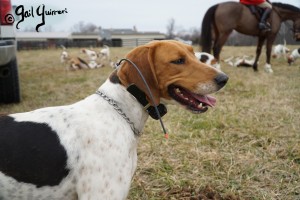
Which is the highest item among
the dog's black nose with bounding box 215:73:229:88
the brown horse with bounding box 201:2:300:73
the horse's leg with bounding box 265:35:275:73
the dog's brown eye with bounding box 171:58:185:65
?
the dog's brown eye with bounding box 171:58:185:65

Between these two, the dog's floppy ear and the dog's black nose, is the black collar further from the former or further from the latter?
the dog's black nose

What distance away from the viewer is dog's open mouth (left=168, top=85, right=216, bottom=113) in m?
2.37

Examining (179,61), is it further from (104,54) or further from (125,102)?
(104,54)

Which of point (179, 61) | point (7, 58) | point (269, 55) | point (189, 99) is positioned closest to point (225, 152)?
point (189, 99)

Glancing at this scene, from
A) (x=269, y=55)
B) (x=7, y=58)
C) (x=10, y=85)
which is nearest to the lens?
(x=7, y=58)

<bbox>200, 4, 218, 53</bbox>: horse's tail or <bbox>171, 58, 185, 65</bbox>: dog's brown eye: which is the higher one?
<bbox>171, 58, 185, 65</bbox>: dog's brown eye

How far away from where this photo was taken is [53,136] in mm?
2127

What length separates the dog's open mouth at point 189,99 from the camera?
2.37 m

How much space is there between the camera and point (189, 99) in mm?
2389

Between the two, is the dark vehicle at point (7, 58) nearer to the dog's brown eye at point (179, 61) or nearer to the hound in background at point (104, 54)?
the dog's brown eye at point (179, 61)

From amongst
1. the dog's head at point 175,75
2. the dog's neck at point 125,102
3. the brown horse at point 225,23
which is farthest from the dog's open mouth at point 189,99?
the brown horse at point 225,23

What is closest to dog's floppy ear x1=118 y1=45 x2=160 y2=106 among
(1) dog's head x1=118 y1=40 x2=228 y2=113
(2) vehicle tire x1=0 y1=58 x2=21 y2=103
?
(1) dog's head x1=118 y1=40 x2=228 y2=113

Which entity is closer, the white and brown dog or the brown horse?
the white and brown dog

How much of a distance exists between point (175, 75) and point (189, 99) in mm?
192
